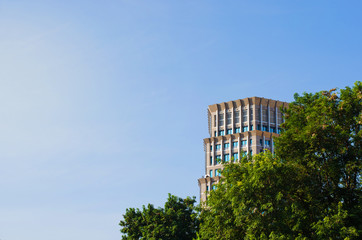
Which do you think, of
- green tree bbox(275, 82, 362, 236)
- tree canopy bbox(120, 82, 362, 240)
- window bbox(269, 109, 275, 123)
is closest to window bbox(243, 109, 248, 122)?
window bbox(269, 109, 275, 123)

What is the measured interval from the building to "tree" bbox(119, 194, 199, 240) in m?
67.7

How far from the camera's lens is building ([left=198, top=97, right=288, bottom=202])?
406ft

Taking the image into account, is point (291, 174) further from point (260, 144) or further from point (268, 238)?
point (260, 144)

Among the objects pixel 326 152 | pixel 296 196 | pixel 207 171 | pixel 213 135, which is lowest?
pixel 296 196

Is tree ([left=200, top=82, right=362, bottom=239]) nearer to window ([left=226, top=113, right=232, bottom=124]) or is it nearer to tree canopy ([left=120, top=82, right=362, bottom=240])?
tree canopy ([left=120, top=82, right=362, bottom=240])

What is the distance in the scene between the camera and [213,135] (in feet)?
426

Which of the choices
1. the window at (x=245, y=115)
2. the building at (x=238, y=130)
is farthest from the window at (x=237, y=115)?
the window at (x=245, y=115)

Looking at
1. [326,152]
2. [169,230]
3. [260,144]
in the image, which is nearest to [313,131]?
[326,152]

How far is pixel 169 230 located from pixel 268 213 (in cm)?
2339

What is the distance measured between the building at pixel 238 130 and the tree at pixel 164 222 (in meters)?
67.7

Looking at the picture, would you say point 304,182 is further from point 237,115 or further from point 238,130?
point 237,115

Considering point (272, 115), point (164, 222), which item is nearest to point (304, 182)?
point (164, 222)

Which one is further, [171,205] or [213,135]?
[213,135]

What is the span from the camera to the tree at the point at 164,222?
172ft
